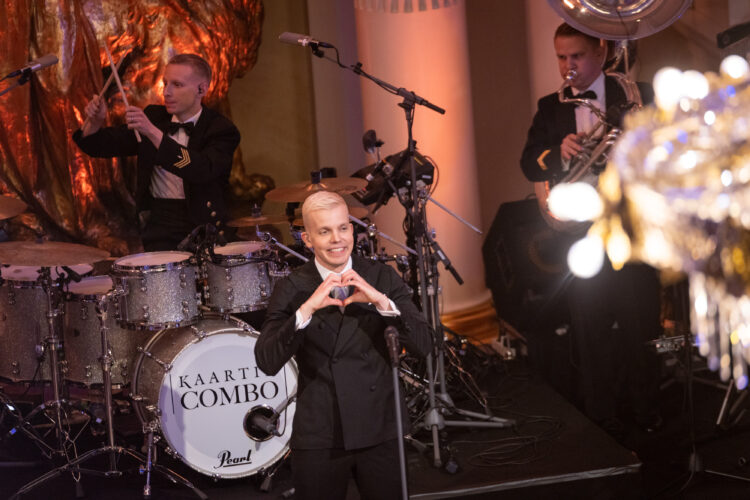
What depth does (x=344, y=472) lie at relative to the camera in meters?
3.14

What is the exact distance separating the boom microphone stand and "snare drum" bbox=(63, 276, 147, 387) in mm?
1650

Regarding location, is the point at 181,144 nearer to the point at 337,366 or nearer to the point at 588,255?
the point at 337,366

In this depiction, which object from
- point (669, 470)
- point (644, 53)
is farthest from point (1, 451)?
point (644, 53)

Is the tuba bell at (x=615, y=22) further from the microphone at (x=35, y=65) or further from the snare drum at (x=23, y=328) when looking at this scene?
the snare drum at (x=23, y=328)

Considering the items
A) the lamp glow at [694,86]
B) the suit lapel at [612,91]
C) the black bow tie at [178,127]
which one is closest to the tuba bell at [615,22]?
the suit lapel at [612,91]

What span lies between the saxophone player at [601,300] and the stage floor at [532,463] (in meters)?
0.19

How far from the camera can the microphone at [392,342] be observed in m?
2.82

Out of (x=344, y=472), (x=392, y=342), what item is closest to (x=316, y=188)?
(x=344, y=472)

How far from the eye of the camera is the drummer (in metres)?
5.42

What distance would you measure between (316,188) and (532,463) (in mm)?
1984

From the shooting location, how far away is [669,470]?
480 cm

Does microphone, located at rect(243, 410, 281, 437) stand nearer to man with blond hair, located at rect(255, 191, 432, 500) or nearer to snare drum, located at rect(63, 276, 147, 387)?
snare drum, located at rect(63, 276, 147, 387)

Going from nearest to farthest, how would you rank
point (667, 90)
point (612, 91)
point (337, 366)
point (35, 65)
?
1. point (667, 90)
2. point (337, 366)
3. point (35, 65)
4. point (612, 91)

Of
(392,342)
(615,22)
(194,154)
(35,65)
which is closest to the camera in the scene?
(392,342)
